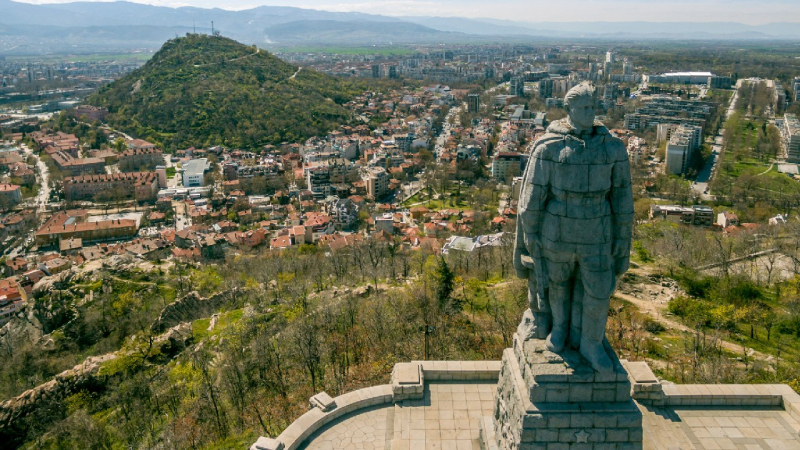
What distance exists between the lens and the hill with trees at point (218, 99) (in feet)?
221

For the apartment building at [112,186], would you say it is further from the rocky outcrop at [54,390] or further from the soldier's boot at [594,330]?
the soldier's boot at [594,330]

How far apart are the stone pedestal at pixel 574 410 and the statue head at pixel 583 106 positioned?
309 centimetres

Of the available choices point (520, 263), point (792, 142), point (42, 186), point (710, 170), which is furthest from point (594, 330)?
point (792, 142)

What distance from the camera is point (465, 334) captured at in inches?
581

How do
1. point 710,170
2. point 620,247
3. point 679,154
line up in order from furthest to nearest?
1. point 710,170
2. point 679,154
3. point 620,247

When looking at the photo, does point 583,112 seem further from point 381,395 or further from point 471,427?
point 381,395

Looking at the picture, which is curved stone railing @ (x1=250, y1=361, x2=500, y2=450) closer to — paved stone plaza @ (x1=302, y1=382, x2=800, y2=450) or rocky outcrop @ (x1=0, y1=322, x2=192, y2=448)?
paved stone plaza @ (x1=302, y1=382, x2=800, y2=450)

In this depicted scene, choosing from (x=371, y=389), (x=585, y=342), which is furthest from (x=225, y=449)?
(x=585, y=342)

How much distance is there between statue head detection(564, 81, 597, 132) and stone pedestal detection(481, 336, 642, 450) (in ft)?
10.2

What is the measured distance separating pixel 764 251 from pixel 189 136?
6211 centimetres

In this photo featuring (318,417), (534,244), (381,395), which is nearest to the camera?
(534,244)

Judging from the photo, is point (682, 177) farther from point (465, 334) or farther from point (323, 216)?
point (465, 334)

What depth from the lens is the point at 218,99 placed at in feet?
235

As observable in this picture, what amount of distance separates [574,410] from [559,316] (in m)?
1.22
